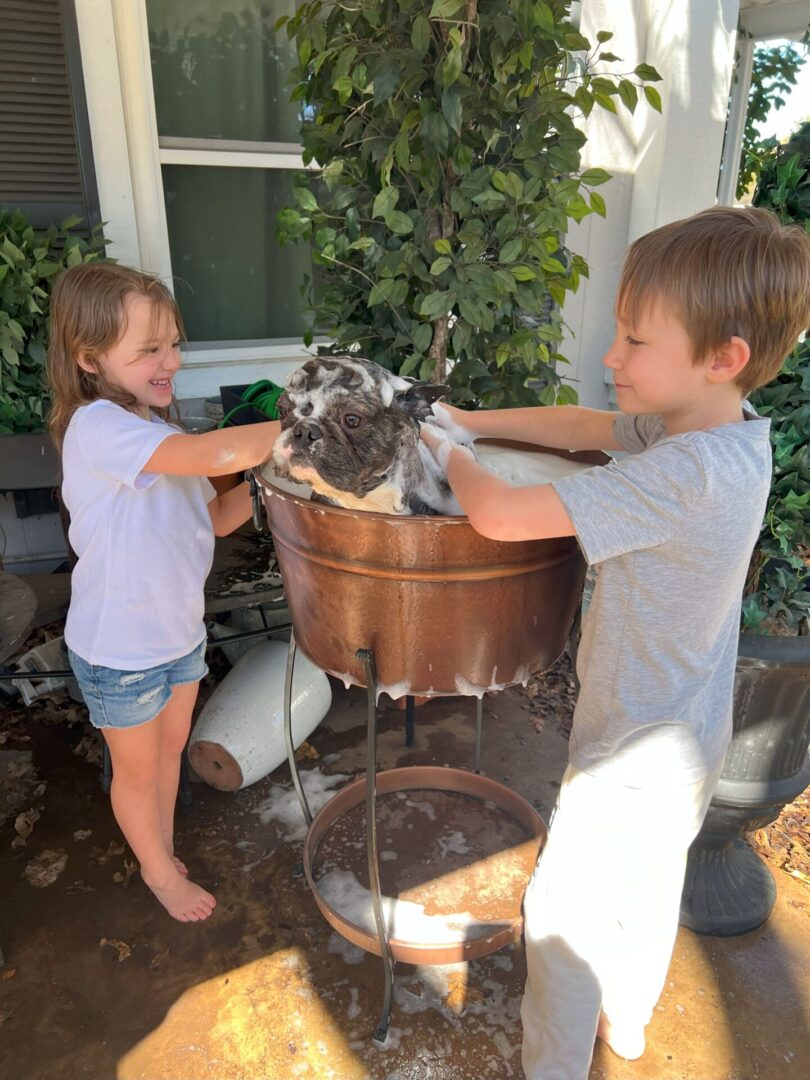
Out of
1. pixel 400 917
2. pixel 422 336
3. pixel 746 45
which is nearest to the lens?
pixel 400 917

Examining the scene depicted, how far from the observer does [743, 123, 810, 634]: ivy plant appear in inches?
88.0

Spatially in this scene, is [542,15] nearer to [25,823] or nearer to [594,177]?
[594,177]

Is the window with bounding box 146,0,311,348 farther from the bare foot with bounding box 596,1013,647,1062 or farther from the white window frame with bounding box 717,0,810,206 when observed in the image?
the bare foot with bounding box 596,1013,647,1062

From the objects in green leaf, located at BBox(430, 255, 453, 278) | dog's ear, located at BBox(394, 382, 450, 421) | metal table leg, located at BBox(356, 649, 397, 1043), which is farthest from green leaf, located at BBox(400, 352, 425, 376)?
metal table leg, located at BBox(356, 649, 397, 1043)

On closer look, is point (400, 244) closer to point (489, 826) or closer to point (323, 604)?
point (323, 604)

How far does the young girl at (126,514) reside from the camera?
184cm

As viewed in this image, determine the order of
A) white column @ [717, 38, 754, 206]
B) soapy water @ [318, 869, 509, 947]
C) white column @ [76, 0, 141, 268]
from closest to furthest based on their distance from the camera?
1. soapy water @ [318, 869, 509, 947]
2. white column @ [76, 0, 141, 268]
3. white column @ [717, 38, 754, 206]

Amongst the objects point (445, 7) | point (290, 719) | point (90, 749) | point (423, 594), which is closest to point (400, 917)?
point (290, 719)

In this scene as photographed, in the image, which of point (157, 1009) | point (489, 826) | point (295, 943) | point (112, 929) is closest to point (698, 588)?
point (489, 826)

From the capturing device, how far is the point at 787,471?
226cm

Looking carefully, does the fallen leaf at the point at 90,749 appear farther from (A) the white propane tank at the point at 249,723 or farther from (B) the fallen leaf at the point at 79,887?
(B) the fallen leaf at the point at 79,887

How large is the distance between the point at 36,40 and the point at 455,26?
224 cm

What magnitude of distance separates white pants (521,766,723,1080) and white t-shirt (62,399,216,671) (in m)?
1.10

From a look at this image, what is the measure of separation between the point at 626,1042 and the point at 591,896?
0.55 meters
